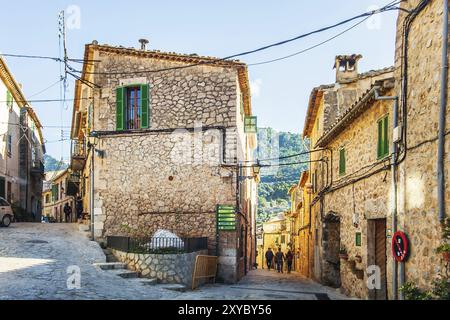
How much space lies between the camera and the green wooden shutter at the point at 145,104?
17.9 meters

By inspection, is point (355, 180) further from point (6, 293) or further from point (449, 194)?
point (6, 293)

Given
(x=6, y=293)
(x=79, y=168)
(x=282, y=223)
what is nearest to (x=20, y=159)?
(x=79, y=168)

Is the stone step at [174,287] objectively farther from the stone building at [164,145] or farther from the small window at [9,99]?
the small window at [9,99]

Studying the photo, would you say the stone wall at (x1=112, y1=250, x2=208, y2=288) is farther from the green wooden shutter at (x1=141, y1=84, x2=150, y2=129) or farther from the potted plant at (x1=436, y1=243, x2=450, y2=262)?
the potted plant at (x1=436, y1=243, x2=450, y2=262)

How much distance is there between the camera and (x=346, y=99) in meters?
20.0

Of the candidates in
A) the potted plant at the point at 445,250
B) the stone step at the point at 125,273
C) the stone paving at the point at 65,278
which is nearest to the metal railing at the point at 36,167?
the stone paving at the point at 65,278

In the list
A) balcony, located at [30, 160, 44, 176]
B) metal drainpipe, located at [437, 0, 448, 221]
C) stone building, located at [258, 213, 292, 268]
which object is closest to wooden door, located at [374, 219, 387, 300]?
metal drainpipe, located at [437, 0, 448, 221]

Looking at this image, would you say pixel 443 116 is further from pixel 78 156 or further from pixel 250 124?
pixel 78 156

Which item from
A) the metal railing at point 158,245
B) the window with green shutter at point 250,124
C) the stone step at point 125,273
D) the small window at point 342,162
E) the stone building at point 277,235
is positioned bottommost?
the stone building at point 277,235

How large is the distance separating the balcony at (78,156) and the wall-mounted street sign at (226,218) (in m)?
11.2

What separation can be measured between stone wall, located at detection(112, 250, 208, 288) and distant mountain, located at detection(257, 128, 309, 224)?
180 ft

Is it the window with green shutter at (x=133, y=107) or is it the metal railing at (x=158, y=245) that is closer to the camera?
the metal railing at (x=158, y=245)

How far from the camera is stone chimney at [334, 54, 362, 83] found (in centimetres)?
2042

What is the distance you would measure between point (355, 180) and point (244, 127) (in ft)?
34.4
